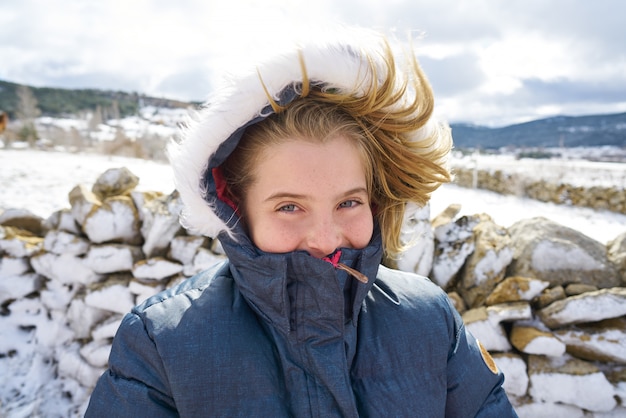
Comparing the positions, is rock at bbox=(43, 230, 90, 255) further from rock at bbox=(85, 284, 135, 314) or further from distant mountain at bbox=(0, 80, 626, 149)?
distant mountain at bbox=(0, 80, 626, 149)

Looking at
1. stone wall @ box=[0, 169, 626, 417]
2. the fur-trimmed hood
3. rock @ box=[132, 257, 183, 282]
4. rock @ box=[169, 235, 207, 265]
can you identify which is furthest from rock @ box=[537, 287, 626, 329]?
rock @ box=[132, 257, 183, 282]

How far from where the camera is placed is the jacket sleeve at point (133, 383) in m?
0.93

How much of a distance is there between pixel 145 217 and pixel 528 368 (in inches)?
111

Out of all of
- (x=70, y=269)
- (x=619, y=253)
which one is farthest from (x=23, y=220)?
(x=619, y=253)

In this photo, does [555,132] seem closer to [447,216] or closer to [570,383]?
[447,216]

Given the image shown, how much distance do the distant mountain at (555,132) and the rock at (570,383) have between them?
5150 centimetres

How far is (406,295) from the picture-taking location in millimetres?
1226

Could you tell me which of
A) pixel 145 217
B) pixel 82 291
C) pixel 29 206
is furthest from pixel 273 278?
pixel 29 206

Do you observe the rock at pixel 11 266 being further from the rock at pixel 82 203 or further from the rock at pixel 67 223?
the rock at pixel 82 203

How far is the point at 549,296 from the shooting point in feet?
7.27

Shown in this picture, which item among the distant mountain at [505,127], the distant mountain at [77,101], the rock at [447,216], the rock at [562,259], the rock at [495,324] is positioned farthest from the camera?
the distant mountain at [77,101]

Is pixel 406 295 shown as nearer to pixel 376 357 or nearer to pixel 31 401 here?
pixel 376 357

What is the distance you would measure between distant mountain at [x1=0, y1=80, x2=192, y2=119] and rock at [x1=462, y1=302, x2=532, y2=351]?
68.9 metres

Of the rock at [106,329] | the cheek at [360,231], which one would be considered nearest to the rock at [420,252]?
the cheek at [360,231]
